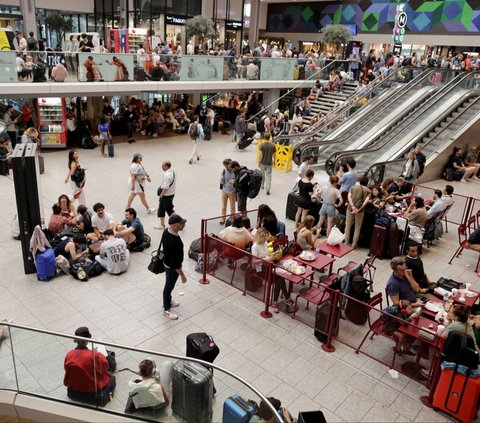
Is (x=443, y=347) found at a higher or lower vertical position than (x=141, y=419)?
higher

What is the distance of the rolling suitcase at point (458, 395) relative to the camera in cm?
534

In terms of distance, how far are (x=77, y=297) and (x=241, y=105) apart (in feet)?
61.8

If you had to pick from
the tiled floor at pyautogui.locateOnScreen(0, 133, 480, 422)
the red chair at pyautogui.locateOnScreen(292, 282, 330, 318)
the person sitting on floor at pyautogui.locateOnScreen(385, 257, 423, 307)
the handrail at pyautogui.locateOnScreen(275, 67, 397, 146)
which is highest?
the handrail at pyautogui.locateOnScreen(275, 67, 397, 146)

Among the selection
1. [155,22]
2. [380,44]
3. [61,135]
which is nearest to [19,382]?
[61,135]

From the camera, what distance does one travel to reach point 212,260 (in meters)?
8.51

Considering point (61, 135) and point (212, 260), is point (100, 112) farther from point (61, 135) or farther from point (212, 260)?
point (212, 260)

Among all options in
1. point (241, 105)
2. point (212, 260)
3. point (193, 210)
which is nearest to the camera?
point (212, 260)

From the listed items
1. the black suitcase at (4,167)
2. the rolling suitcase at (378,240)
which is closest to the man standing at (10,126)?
the black suitcase at (4,167)

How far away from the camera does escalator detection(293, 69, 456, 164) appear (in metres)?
17.5

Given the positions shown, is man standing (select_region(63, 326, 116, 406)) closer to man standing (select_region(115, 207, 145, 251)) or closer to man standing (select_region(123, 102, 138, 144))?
man standing (select_region(115, 207, 145, 251))

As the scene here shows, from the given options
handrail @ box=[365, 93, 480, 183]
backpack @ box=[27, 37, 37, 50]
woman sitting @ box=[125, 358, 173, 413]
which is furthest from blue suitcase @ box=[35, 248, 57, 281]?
backpack @ box=[27, 37, 37, 50]

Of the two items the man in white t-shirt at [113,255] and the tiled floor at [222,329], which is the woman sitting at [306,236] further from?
the man in white t-shirt at [113,255]

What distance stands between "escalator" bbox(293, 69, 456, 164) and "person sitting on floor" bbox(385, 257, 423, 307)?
397 inches

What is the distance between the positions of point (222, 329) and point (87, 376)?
7.86 feet
